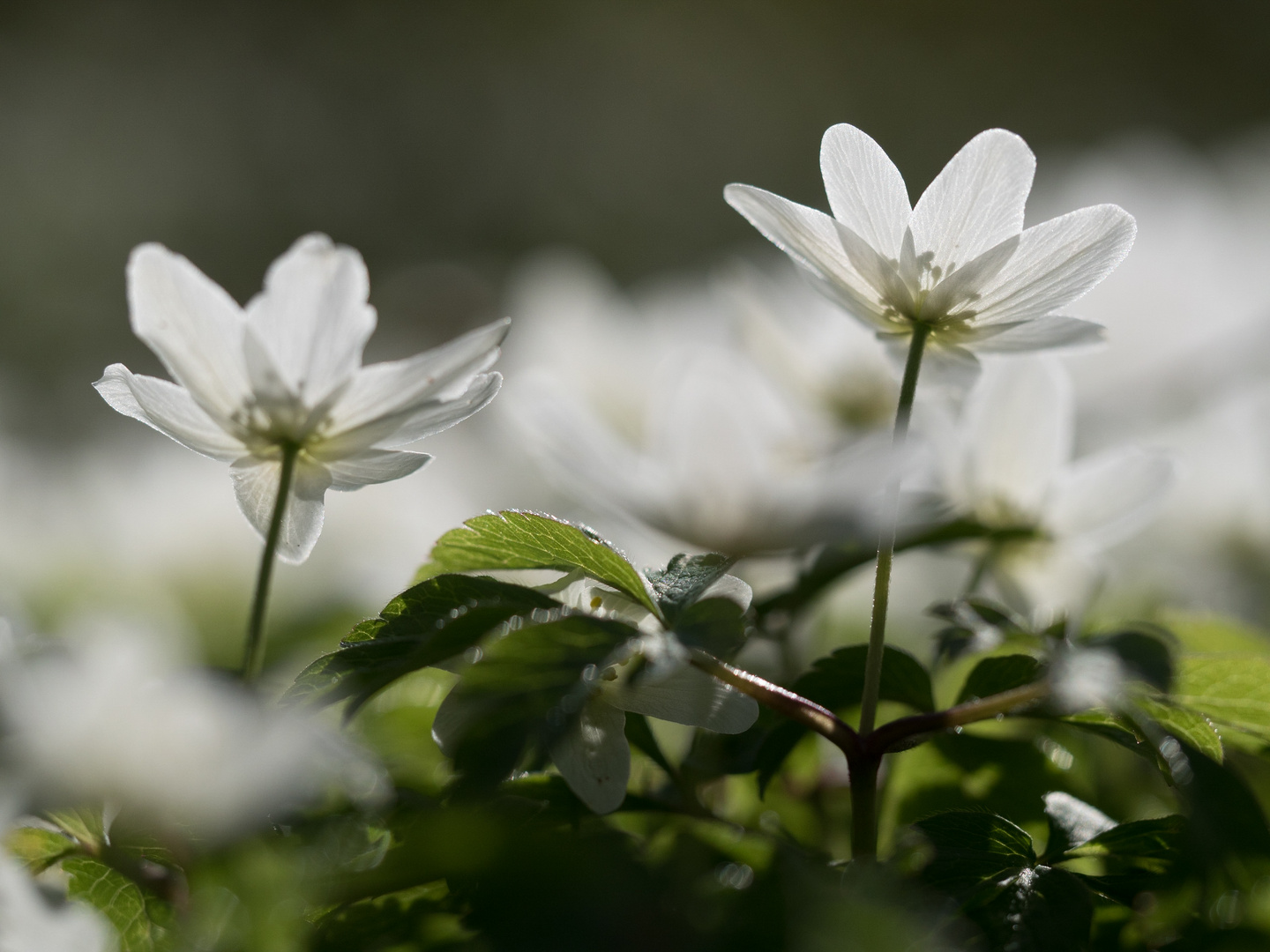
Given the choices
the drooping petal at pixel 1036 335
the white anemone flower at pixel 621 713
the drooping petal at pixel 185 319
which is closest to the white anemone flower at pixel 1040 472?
the drooping petal at pixel 1036 335

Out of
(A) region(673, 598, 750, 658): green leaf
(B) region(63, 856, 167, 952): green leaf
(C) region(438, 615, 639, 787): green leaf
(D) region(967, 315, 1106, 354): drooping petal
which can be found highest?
(D) region(967, 315, 1106, 354): drooping petal

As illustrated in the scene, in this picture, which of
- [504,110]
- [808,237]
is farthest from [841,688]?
[504,110]

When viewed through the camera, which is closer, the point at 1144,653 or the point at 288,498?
the point at 1144,653

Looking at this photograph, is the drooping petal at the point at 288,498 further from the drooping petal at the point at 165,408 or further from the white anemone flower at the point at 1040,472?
the white anemone flower at the point at 1040,472

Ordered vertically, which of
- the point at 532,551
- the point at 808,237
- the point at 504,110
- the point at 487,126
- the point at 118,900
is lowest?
the point at 118,900

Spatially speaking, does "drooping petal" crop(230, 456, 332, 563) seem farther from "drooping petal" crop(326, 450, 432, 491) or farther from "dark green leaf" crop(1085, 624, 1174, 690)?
"dark green leaf" crop(1085, 624, 1174, 690)

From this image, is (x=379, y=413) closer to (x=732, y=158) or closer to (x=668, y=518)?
(x=668, y=518)

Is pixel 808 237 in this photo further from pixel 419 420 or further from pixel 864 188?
pixel 419 420

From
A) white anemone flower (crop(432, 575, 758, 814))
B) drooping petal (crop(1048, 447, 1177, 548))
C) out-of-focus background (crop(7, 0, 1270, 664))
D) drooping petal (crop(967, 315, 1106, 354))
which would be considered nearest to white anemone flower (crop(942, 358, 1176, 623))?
drooping petal (crop(1048, 447, 1177, 548))
